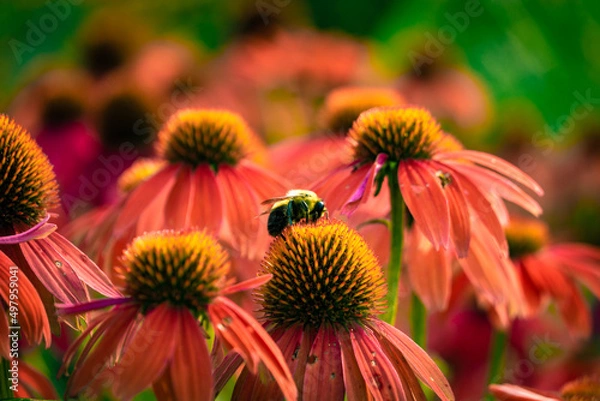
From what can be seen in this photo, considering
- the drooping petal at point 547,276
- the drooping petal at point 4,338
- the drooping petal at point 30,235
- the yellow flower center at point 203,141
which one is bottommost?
the drooping petal at point 547,276

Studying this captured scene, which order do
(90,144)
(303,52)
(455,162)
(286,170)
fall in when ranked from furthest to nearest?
(303,52) < (90,144) < (286,170) < (455,162)

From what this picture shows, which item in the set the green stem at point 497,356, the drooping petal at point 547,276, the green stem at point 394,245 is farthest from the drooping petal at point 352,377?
the drooping petal at point 547,276

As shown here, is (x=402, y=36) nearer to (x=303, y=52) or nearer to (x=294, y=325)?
(x=303, y=52)

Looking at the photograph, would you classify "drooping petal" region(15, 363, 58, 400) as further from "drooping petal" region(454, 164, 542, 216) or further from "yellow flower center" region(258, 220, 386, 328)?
"drooping petal" region(454, 164, 542, 216)

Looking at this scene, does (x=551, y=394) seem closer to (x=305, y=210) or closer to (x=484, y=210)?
(x=484, y=210)

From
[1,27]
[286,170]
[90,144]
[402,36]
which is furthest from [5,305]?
[402,36]

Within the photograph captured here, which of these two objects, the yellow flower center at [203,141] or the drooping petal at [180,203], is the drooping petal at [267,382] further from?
the yellow flower center at [203,141]
